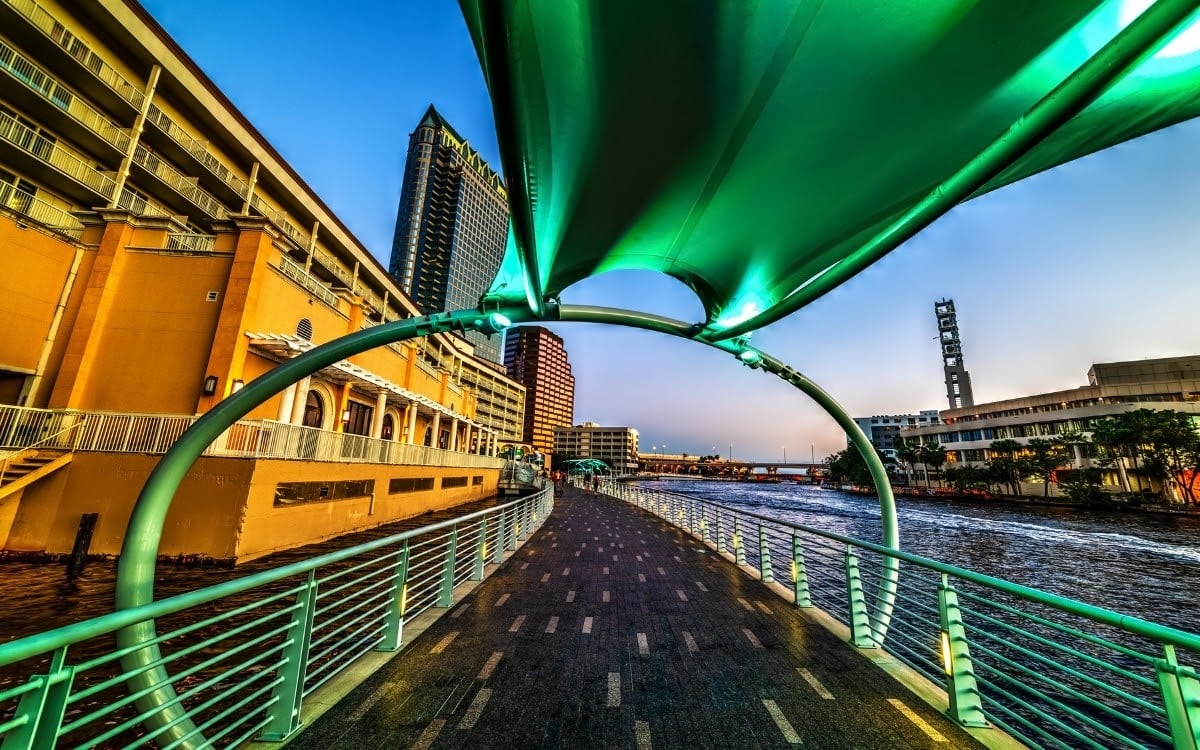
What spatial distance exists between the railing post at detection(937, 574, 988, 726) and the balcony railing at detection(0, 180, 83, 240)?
805 inches

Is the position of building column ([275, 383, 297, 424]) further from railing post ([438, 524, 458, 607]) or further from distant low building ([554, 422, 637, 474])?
distant low building ([554, 422, 637, 474])

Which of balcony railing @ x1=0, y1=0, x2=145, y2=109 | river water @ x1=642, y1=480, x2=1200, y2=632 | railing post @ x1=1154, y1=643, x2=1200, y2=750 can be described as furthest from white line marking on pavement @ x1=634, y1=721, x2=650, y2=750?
balcony railing @ x1=0, y1=0, x2=145, y2=109

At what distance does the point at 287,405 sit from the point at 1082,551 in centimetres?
3474

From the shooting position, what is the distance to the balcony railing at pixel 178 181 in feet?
56.5

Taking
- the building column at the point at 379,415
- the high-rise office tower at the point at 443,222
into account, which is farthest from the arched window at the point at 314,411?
the high-rise office tower at the point at 443,222

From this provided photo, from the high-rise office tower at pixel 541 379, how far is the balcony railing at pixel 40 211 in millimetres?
130384

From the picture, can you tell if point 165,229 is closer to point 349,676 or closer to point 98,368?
point 98,368

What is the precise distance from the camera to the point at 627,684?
153 inches

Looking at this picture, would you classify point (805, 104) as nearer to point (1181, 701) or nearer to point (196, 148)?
point (1181, 701)

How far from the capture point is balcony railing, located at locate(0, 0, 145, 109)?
14008mm

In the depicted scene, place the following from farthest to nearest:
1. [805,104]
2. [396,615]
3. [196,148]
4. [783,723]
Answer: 1. [196,148]
2. [396,615]
3. [783,723]
4. [805,104]

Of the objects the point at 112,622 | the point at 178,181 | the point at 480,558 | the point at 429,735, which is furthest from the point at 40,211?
the point at 429,735

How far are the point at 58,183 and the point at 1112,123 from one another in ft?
81.1

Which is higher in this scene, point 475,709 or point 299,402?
point 299,402
